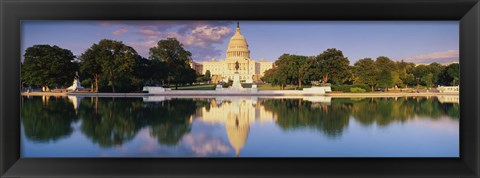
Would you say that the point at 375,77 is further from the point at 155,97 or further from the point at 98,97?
the point at 98,97

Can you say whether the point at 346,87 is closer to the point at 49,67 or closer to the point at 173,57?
the point at 173,57

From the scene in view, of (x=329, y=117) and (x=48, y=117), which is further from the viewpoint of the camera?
(x=329, y=117)

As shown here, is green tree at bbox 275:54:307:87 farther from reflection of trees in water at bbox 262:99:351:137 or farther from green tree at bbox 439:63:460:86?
green tree at bbox 439:63:460:86

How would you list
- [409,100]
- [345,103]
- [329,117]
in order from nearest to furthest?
1. [329,117]
2. [409,100]
3. [345,103]

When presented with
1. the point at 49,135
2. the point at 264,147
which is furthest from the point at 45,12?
the point at 264,147

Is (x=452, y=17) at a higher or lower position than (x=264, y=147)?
higher
